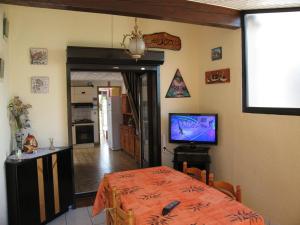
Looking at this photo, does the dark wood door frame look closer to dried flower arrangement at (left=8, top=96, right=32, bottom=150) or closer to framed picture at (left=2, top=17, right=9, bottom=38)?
dried flower arrangement at (left=8, top=96, right=32, bottom=150)

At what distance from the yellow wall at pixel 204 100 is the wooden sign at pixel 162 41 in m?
0.09

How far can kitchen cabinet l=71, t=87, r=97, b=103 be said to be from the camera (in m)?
9.13

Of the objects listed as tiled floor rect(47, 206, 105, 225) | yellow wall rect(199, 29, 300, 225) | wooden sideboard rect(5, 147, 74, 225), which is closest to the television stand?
yellow wall rect(199, 29, 300, 225)

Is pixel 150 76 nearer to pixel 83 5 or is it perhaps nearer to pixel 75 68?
pixel 75 68

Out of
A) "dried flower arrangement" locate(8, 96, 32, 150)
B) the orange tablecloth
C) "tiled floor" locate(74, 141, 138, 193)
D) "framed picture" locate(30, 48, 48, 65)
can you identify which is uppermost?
"framed picture" locate(30, 48, 48, 65)

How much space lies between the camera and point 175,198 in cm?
202

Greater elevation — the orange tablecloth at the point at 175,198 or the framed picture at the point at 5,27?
the framed picture at the point at 5,27

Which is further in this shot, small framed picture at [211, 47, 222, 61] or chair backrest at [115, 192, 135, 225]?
small framed picture at [211, 47, 222, 61]

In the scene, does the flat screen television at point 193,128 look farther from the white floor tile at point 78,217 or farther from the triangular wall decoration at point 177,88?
the white floor tile at point 78,217

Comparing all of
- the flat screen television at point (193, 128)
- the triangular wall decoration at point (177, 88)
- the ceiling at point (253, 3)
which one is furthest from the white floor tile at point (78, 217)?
the ceiling at point (253, 3)

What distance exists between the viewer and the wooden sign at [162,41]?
3.99 m

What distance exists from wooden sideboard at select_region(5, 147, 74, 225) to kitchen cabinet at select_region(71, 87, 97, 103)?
5915 millimetres

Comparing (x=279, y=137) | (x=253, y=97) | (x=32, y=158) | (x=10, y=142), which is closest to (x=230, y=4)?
(x=253, y=97)

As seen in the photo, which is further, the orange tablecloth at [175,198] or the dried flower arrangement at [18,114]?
the dried flower arrangement at [18,114]
